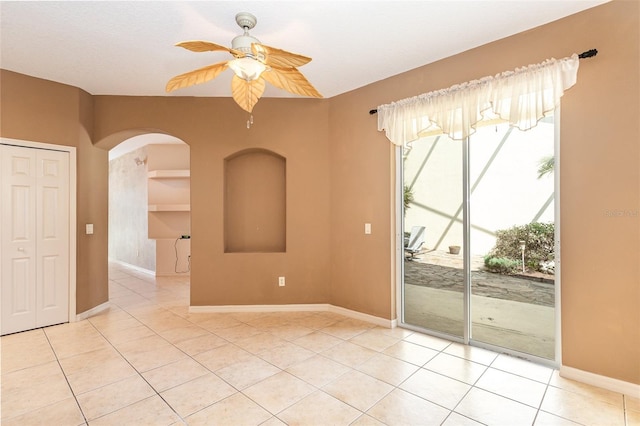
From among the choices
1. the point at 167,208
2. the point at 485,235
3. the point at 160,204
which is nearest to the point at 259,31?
the point at 485,235

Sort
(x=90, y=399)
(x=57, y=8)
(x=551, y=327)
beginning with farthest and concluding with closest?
(x=551, y=327) → (x=57, y=8) → (x=90, y=399)

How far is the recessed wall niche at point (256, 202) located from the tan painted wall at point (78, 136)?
5.62 ft

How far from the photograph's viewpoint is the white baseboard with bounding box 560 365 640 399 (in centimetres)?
214

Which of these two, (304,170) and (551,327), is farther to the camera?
(304,170)

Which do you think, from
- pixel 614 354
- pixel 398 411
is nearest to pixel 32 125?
pixel 398 411

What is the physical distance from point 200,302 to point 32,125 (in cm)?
280

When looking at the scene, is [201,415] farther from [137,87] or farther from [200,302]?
[137,87]

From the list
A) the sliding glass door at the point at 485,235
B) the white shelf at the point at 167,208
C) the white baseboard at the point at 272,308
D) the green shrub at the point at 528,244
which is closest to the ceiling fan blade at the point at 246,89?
the sliding glass door at the point at 485,235

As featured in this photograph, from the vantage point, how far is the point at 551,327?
3.28 metres

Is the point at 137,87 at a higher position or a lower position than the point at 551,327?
higher

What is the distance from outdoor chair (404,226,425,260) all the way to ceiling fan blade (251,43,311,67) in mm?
2267

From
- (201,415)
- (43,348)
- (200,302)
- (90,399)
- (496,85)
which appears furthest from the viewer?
(200,302)

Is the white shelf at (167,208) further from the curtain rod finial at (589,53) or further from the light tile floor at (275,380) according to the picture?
the curtain rod finial at (589,53)

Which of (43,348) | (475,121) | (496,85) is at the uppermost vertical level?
(496,85)
